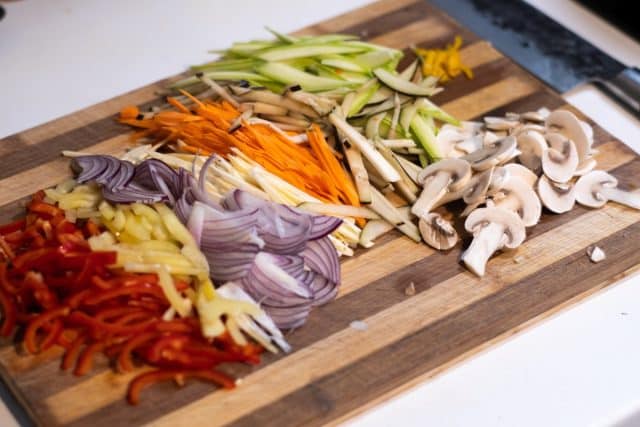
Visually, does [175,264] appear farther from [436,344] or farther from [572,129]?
[572,129]

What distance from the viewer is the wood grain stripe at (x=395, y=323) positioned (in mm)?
2180

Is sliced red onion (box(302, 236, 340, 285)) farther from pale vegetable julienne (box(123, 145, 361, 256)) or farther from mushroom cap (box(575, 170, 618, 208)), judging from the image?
mushroom cap (box(575, 170, 618, 208))

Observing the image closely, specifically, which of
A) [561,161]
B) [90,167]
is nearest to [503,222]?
[561,161]

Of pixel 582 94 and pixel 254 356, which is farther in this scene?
pixel 582 94

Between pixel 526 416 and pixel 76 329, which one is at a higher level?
pixel 76 329

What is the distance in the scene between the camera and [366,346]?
7.61 feet

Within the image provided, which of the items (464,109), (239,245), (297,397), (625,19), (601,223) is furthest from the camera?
(625,19)

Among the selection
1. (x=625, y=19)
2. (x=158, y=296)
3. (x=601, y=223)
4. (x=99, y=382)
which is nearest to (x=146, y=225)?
(x=158, y=296)

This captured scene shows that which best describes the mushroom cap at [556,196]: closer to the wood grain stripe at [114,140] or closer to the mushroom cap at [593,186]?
the mushroom cap at [593,186]

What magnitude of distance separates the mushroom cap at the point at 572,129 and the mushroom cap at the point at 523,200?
0.25m

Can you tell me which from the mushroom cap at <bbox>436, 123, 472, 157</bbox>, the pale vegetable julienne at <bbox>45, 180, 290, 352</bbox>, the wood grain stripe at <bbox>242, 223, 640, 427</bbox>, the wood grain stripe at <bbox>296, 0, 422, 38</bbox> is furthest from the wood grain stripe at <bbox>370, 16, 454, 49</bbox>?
the pale vegetable julienne at <bbox>45, 180, 290, 352</bbox>

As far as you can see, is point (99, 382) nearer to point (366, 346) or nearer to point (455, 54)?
point (366, 346)

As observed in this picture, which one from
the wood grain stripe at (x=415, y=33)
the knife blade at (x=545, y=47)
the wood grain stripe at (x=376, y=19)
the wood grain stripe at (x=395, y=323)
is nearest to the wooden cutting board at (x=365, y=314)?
the wood grain stripe at (x=395, y=323)

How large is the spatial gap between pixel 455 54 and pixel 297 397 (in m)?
1.54
